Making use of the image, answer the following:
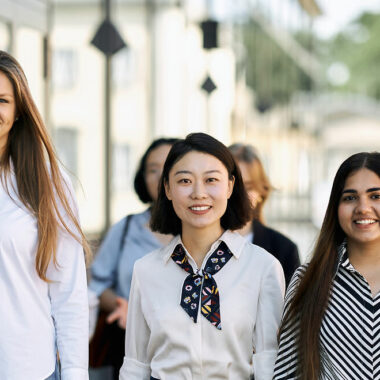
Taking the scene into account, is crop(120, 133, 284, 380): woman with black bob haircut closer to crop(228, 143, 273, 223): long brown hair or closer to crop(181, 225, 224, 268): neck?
crop(181, 225, 224, 268): neck

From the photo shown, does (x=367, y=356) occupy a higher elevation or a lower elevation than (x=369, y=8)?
lower

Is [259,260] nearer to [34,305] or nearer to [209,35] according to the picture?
[34,305]

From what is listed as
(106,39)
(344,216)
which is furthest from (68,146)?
(344,216)

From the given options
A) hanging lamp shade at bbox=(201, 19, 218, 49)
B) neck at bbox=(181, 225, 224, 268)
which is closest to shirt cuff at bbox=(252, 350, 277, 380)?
neck at bbox=(181, 225, 224, 268)

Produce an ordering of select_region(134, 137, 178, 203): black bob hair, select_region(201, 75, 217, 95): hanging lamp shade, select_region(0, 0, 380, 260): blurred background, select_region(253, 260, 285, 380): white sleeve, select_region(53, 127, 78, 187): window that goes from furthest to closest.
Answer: select_region(201, 75, 217, 95): hanging lamp shade → select_region(53, 127, 78, 187): window → select_region(0, 0, 380, 260): blurred background → select_region(134, 137, 178, 203): black bob hair → select_region(253, 260, 285, 380): white sleeve

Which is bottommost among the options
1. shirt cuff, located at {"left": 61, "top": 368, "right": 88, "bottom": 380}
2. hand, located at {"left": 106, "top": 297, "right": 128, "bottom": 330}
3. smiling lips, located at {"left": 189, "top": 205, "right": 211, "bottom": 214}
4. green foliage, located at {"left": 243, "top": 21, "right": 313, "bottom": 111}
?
hand, located at {"left": 106, "top": 297, "right": 128, "bottom": 330}

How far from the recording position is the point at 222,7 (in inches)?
440

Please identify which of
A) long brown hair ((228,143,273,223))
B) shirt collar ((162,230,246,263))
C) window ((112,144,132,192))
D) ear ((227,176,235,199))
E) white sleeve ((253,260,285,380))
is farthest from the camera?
window ((112,144,132,192))

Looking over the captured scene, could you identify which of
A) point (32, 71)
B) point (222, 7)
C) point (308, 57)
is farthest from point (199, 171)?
point (308, 57)

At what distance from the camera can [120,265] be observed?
357 cm

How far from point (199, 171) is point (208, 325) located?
0.49 m

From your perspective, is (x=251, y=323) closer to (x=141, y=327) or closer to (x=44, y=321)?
(x=141, y=327)

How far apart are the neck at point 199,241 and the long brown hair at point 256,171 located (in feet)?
4.53

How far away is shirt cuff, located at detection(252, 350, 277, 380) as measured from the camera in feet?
7.96
